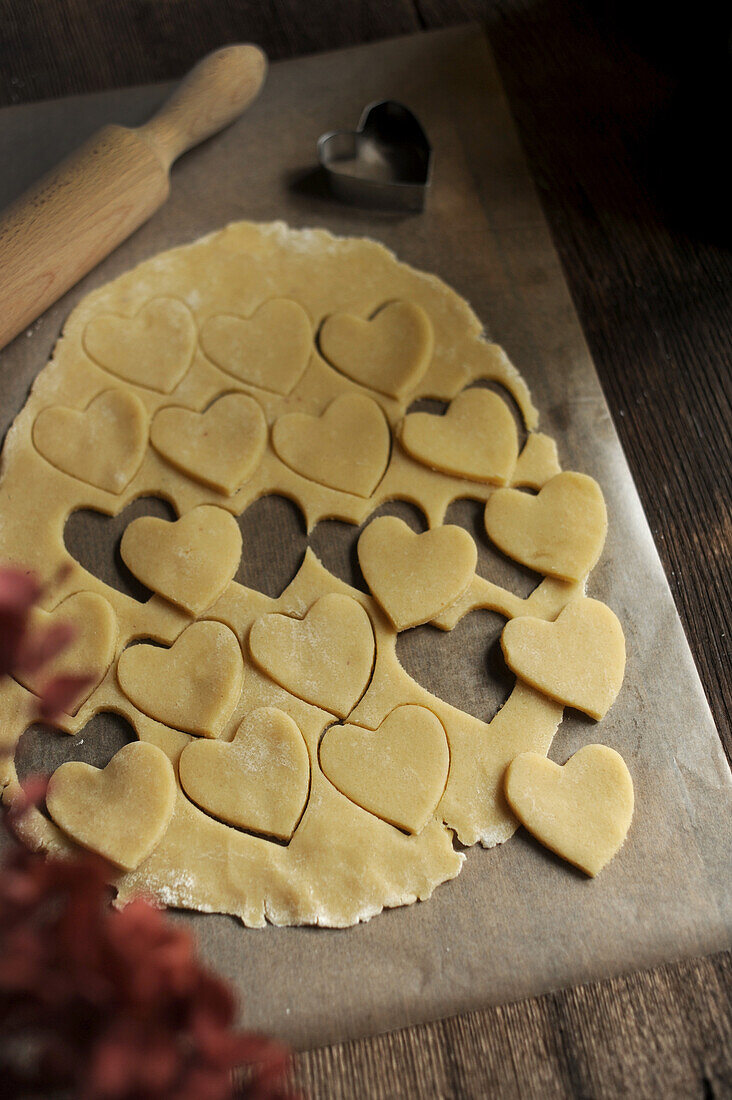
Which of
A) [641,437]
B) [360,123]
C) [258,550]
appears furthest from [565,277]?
[258,550]

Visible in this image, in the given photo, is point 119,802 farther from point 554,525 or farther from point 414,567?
A: point 554,525

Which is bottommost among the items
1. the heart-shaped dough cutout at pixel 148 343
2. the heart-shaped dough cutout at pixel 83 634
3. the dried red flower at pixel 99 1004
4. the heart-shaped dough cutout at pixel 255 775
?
the heart-shaped dough cutout at pixel 255 775

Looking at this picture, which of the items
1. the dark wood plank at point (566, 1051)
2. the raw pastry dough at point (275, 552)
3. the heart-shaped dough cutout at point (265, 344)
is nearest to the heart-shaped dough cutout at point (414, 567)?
the raw pastry dough at point (275, 552)

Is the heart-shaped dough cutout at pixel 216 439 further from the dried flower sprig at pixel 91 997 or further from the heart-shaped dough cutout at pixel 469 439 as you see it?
the dried flower sprig at pixel 91 997

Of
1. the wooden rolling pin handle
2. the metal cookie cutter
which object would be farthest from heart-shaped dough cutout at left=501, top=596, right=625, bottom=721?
the wooden rolling pin handle

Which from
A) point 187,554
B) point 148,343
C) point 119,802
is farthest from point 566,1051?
point 148,343
